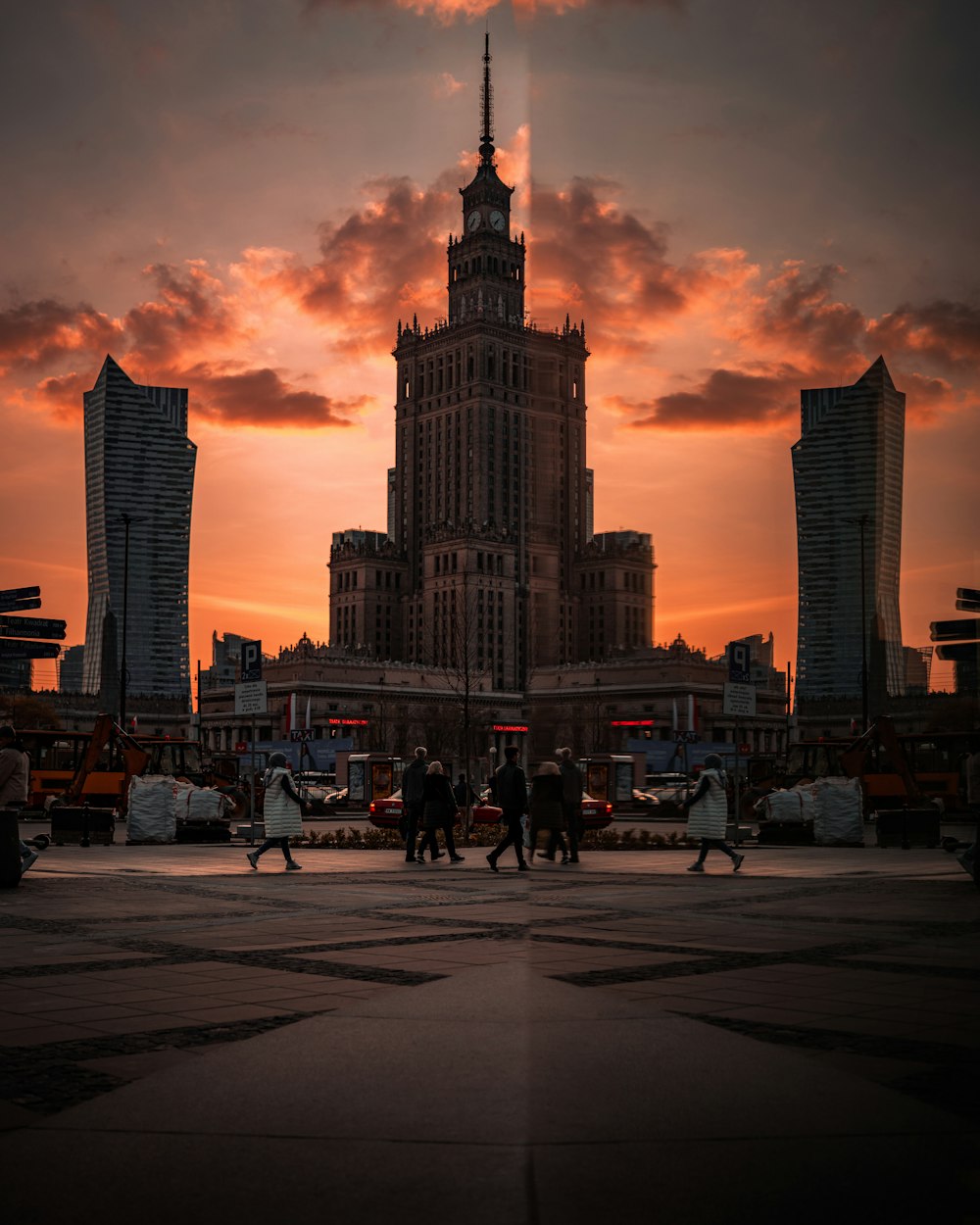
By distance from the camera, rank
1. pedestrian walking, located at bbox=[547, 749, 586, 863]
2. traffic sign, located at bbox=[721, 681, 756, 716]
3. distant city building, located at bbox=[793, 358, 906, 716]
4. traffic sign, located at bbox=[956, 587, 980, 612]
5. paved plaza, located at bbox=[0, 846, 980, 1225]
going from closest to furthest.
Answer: paved plaza, located at bbox=[0, 846, 980, 1225] → traffic sign, located at bbox=[956, 587, 980, 612] → distant city building, located at bbox=[793, 358, 906, 716] → traffic sign, located at bbox=[721, 681, 756, 716] → pedestrian walking, located at bbox=[547, 749, 586, 863]

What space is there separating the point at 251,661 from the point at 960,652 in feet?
80.1

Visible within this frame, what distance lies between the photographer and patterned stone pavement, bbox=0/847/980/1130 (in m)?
6.12

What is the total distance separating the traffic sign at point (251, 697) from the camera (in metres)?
27.3

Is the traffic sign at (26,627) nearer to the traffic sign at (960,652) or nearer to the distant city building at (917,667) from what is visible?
the distant city building at (917,667)

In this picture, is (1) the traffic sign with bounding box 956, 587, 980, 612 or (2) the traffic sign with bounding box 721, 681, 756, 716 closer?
(1) the traffic sign with bounding box 956, 587, 980, 612

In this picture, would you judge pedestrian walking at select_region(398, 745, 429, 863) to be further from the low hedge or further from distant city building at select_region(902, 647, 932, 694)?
distant city building at select_region(902, 647, 932, 694)

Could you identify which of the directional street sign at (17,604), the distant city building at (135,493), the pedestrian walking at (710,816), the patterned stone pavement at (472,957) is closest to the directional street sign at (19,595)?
the directional street sign at (17,604)

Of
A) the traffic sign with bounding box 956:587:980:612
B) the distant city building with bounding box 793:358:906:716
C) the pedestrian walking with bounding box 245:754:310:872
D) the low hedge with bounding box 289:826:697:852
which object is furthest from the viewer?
the low hedge with bounding box 289:826:697:852

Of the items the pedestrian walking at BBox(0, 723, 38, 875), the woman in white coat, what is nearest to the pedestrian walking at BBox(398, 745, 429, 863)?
the woman in white coat

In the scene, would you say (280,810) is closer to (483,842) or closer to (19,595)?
(19,595)

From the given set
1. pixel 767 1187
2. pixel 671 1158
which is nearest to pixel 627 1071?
pixel 671 1158

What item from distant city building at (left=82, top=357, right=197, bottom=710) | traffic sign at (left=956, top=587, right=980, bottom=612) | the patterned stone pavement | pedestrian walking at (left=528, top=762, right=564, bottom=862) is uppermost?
distant city building at (left=82, top=357, right=197, bottom=710)

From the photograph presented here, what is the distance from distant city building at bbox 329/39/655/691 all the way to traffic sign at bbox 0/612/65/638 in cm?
714

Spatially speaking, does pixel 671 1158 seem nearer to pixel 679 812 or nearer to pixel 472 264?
pixel 472 264
